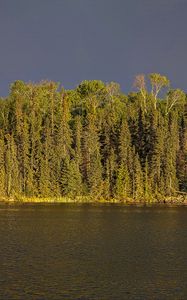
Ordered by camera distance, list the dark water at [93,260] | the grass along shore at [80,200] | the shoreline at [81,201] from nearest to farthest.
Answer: the dark water at [93,260]
the shoreline at [81,201]
the grass along shore at [80,200]

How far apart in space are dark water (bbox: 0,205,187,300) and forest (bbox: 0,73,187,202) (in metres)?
60.3

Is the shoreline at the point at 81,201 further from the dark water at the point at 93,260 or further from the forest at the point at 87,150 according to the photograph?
the dark water at the point at 93,260

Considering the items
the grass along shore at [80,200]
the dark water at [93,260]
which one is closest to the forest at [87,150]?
the grass along shore at [80,200]

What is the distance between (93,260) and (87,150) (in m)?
101

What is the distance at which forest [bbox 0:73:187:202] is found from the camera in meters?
140

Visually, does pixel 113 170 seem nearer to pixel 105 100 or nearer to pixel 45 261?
pixel 105 100

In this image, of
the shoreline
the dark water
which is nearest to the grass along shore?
the shoreline

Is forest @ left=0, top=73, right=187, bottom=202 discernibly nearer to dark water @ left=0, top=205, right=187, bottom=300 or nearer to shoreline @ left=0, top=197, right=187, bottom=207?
shoreline @ left=0, top=197, right=187, bottom=207

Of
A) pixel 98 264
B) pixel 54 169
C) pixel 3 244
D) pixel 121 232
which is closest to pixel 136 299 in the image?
pixel 98 264

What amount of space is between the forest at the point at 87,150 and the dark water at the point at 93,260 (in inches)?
2376

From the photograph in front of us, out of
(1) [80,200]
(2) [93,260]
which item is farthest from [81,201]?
(2) [93,260]

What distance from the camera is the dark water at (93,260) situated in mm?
35312

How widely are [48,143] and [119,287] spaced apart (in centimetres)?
10828

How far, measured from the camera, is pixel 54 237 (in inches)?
2436
